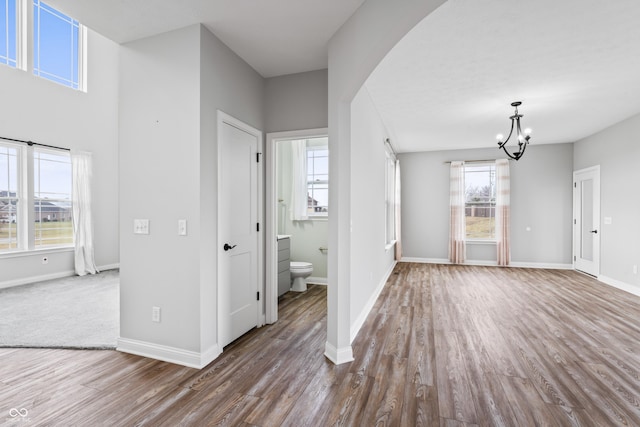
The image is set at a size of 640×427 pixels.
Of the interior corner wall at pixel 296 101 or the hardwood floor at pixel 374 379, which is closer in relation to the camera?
the hardwood floor at pixel 374 379

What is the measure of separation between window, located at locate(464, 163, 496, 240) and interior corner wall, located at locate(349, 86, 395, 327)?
336 centimetres

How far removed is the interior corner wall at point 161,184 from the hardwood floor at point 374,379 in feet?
1.29

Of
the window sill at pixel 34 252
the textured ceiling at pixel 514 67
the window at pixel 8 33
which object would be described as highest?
the window at pixel 8 33

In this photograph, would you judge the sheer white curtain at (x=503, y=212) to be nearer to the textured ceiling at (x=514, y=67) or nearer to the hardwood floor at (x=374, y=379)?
the textured ceiling at (x=514, y=67)

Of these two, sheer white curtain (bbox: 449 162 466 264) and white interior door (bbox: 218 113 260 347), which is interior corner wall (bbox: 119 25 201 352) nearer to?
white interior door (bbox: 218 113 260 347)

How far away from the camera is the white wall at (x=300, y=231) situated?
5.52 metres

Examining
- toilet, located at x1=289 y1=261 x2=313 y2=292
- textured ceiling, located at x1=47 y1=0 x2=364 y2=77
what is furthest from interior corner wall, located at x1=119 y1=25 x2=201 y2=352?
toilet, located at x1=289 y1=261 x2=313 y2=292

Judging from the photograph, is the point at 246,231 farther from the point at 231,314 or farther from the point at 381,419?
the point at 381,419

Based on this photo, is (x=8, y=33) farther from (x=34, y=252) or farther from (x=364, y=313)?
(x=364, y=313)

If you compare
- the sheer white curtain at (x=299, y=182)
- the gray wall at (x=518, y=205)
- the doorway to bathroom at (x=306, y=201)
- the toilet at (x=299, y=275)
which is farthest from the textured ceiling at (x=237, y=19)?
the gray wall at (x=518, y=205)

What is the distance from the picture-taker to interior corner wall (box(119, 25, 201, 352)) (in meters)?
2.55

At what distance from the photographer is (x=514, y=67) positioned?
3.25 metres

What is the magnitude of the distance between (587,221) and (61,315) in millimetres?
8809

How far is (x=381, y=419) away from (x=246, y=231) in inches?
80.1
